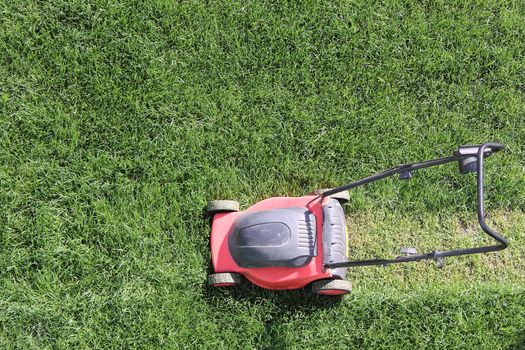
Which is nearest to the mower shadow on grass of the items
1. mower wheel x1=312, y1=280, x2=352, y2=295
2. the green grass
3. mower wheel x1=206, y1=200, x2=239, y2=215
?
the green grass

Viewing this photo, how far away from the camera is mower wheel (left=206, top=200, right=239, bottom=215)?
9.25 ft

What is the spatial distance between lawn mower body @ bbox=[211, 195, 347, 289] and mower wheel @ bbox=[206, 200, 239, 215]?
78 millimetres

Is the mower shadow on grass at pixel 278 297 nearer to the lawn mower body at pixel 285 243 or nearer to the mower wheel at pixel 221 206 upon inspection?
the lawn mower body at pixel 285 243

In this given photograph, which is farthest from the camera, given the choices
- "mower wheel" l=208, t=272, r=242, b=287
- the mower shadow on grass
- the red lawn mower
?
the mower shadow on grass

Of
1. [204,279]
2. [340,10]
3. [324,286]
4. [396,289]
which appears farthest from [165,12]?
[396,289]

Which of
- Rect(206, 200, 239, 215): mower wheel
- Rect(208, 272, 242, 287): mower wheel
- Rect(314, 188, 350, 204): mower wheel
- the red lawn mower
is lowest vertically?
Rect(208, 272, 242, 287): mower wheel

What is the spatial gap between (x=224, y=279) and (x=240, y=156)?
654mm

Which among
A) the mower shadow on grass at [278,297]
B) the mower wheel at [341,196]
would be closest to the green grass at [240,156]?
the mower shadow on grass at [278,297]

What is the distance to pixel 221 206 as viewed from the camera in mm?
2820

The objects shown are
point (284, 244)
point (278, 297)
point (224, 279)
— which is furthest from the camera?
point (278, 297)

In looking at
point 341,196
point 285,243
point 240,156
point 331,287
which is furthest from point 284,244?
point 240,156

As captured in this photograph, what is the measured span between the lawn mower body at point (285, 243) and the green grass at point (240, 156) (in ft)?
0.57

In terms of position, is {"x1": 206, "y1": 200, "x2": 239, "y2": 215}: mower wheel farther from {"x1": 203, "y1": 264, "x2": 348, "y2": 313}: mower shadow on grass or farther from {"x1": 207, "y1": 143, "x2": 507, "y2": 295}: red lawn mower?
{"x1": 203, "y1": 264, "x2": 348, "y2": 313}: mower shadow on grass

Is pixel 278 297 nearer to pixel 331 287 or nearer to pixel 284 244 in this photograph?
pixel 331 287
